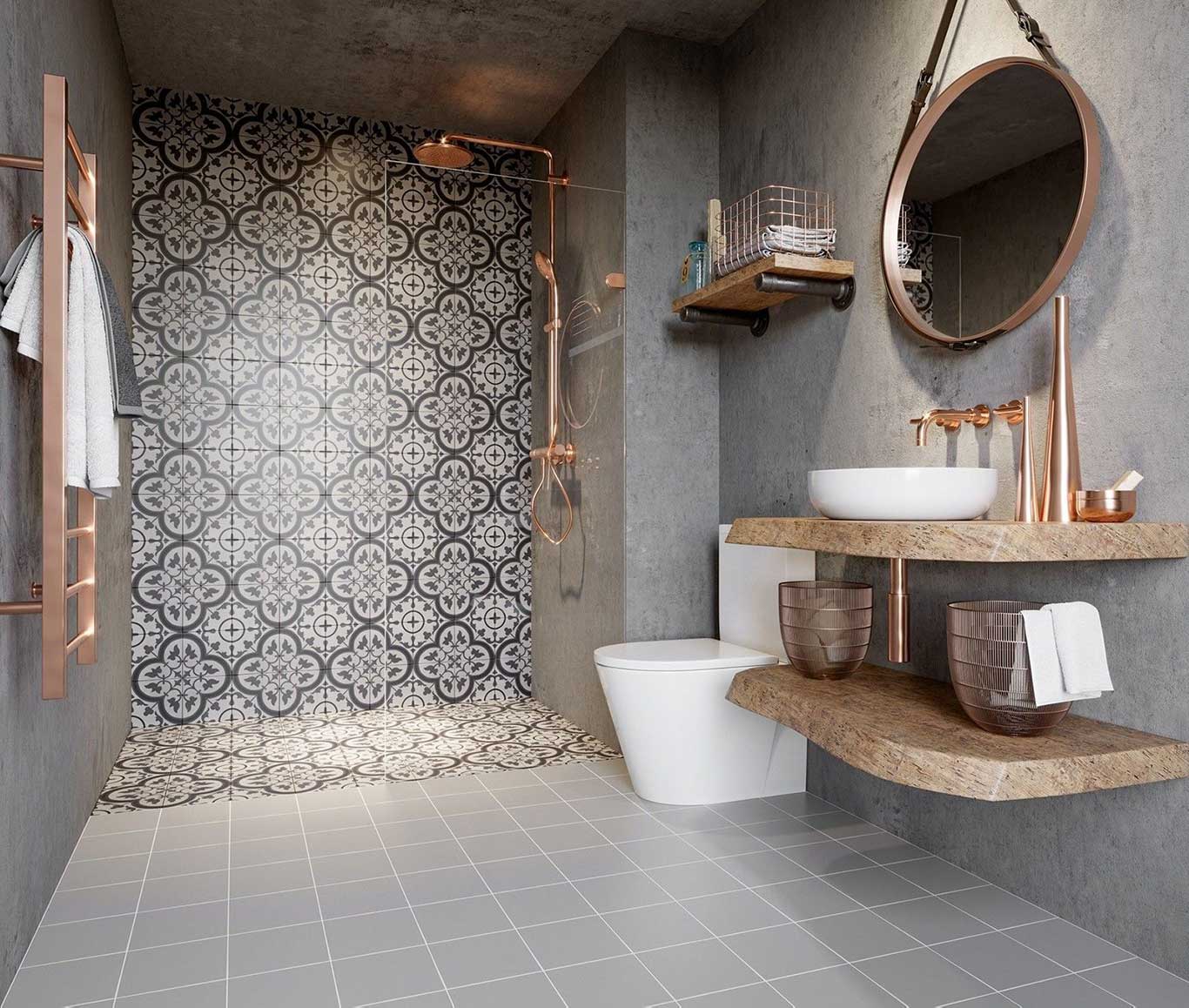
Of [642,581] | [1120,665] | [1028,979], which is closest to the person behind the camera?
[1028,979]

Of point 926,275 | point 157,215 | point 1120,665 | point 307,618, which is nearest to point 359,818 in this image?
point 307,618

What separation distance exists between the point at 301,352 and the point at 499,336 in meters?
0.90

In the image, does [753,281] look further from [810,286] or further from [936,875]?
[936,875]

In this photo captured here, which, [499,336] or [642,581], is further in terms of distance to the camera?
[499,336]

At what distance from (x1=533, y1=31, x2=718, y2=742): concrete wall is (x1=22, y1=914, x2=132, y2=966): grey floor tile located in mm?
1844

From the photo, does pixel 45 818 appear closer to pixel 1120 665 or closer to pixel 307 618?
pixel 307 618

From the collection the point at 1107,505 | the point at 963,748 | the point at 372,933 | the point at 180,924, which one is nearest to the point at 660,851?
the point at 372,933

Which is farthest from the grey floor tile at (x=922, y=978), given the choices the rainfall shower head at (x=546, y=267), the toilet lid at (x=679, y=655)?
the rainfall shower head at (x=546, y=267)

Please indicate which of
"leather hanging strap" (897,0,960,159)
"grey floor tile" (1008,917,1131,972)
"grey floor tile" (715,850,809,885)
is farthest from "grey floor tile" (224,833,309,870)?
"leather hanging strap" (897,0,960,159)

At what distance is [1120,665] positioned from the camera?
1.90m

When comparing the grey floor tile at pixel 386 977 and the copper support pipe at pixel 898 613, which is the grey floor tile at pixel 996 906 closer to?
the copper support pipe at pixel 898 613

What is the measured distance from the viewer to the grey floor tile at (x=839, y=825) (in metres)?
2.58

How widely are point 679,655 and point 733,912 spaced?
3.07 feet

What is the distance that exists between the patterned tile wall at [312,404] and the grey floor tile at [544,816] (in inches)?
61.7
